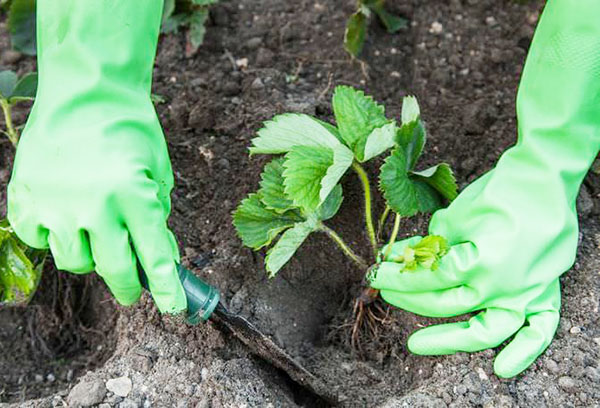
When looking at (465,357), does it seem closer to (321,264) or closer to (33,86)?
(321,264)

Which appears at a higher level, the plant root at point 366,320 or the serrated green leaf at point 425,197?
the serrated green leaf at point 425,197

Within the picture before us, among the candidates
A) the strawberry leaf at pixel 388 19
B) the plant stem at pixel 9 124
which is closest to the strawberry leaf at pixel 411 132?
the strawberry leaf at pixel 388 19

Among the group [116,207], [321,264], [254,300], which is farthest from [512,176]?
[116,207]

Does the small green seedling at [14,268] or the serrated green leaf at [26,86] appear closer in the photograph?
the small green seedling at [14,268]

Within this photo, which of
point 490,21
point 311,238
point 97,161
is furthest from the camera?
point 490,21

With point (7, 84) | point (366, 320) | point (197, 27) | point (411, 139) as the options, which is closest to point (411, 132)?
point (411, 139)

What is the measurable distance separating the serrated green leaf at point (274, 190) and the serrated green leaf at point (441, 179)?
289mm

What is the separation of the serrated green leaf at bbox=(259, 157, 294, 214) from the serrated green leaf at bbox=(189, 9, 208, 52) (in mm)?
692

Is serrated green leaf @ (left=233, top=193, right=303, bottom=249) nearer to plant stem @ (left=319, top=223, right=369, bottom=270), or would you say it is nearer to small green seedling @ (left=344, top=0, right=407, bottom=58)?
plant stem @ (left=319, top=223, right=369, bottom=270)

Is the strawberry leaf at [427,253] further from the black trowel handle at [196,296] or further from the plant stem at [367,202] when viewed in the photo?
the black trowel handle at [196,296]

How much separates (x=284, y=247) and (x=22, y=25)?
1078mm

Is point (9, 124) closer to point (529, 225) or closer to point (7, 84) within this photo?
point (7, 84)

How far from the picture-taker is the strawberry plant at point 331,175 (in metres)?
1.54

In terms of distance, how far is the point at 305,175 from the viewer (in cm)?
155
